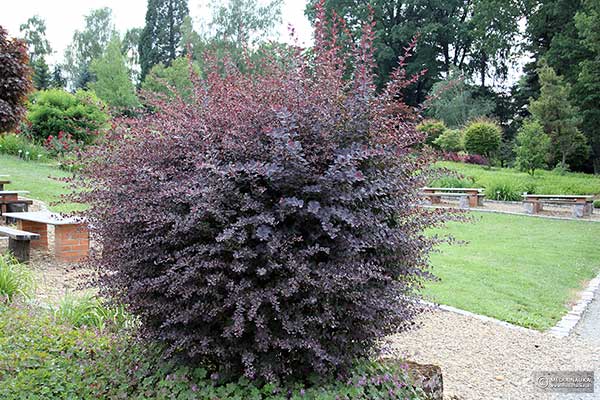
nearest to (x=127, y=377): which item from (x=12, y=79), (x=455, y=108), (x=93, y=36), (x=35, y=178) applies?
(x=12, y=79)

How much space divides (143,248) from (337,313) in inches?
42.5

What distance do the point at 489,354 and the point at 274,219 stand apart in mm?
2652

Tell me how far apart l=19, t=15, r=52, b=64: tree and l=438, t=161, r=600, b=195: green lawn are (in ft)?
126

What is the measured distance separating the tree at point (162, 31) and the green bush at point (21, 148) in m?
27.4

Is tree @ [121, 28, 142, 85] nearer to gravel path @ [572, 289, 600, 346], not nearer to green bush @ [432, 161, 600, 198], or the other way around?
green bush @ [432, 161, 600, 198]

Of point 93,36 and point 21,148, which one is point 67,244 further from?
point 93,36

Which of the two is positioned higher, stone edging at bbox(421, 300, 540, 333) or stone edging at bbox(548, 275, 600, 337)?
stone edging at bbox(421, 300, 540, 333)

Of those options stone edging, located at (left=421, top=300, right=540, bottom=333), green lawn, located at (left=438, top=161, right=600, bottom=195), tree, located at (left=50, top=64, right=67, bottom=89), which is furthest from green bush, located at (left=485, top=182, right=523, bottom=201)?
tree, located at (left=50, top=64, right=67, bottom=89)

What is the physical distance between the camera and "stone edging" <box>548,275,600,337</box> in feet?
15.8

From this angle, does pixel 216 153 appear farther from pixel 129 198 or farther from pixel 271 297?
pixel 271 297

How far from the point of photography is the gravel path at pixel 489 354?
3533 millimetres

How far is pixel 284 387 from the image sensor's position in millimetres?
2648

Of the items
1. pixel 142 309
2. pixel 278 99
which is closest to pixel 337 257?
pixel 278 99

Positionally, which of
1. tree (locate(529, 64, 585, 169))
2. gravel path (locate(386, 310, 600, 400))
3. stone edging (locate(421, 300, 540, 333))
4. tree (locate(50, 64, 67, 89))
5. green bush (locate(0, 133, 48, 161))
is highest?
tree (locate(50, 64, 67, 89))
